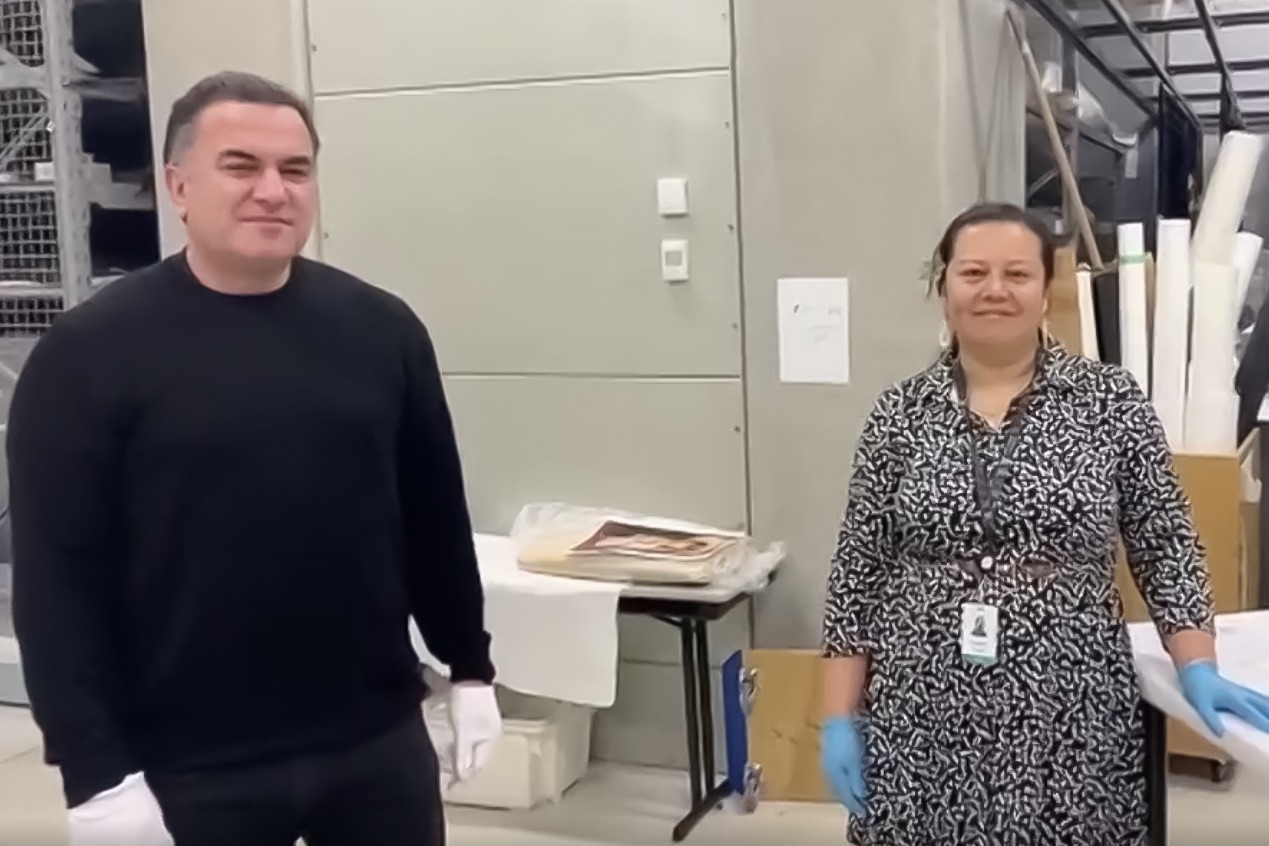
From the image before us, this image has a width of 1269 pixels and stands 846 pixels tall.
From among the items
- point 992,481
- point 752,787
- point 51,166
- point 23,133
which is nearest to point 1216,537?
point 752,787

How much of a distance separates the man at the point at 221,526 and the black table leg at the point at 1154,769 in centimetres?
95

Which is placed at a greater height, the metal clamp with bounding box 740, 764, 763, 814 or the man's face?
the man's face

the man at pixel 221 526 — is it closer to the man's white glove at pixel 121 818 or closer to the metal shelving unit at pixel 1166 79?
the man's white glove at pixel 121 818

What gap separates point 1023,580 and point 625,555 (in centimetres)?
119

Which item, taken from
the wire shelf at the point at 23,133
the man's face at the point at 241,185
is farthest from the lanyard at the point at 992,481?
the wire shelf at the point at 23,133

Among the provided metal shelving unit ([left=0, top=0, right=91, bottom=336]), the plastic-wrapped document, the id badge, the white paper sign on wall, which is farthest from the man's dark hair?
metal shelving unit ([left=0, top=0, right=91, bottom=336])

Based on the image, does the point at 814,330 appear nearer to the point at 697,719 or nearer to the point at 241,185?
the point at 697,719

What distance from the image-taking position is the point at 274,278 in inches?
65.8

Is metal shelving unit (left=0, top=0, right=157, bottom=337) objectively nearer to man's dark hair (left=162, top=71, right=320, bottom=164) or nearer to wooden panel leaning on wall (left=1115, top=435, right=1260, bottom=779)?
man's dark hair (left=162, top=71, right=320, bottom=164)

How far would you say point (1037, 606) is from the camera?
177 centimetres

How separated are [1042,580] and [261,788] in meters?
0.98

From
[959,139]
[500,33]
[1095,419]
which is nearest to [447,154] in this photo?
[500,33]

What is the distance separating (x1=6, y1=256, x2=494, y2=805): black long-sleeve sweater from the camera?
1568 millimetres

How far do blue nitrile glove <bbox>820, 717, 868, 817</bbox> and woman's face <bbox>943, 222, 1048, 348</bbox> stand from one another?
1.77 feet
